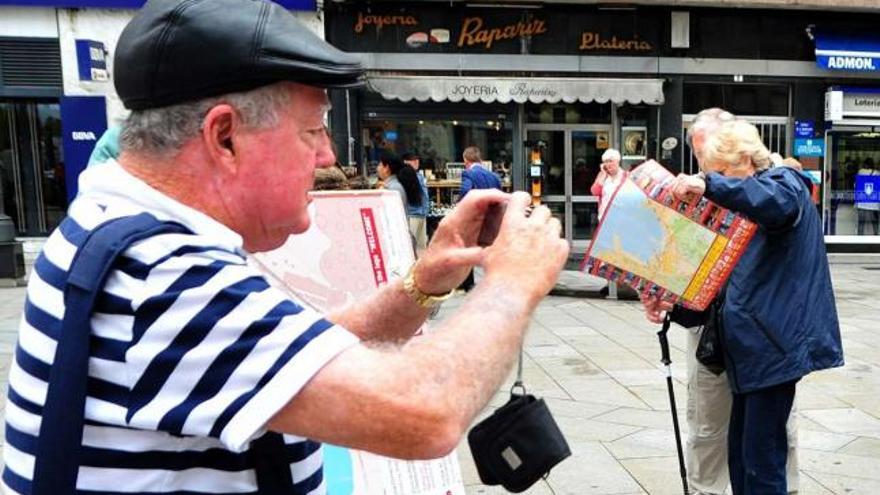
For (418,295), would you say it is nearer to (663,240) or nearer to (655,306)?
(663,240)

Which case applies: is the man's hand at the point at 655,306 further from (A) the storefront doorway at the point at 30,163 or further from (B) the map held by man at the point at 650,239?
(A) the storefront doorway at the point at 30,163

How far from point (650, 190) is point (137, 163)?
2006 millimetres

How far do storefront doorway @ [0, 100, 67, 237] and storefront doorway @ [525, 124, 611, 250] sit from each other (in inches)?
320

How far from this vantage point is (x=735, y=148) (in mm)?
3061

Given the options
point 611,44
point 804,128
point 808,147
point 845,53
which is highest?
point 611,44

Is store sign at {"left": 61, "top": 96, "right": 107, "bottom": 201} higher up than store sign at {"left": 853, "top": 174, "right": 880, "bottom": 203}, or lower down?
higher up

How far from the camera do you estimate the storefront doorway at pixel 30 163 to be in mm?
12266

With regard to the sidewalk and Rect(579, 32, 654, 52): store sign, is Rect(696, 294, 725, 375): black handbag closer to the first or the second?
the sidewalk

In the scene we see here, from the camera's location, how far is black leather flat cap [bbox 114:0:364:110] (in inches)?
40.5

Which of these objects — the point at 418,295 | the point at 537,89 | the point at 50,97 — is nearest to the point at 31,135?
the point at 50,97

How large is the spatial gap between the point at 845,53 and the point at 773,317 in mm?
12724

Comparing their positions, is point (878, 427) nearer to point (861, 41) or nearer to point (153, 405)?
point (153, 405)

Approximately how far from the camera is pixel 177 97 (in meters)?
1.05

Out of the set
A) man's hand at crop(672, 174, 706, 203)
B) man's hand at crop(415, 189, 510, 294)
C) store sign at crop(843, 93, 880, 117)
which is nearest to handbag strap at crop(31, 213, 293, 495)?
man's hand at crop(415, 189, 510, 294)
